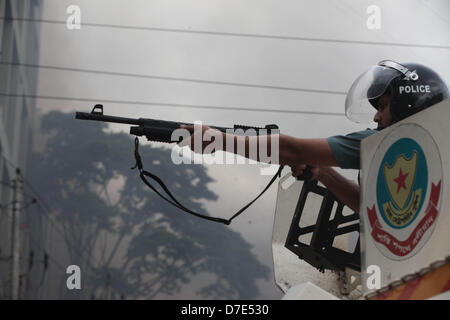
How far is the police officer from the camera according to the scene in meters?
2.67

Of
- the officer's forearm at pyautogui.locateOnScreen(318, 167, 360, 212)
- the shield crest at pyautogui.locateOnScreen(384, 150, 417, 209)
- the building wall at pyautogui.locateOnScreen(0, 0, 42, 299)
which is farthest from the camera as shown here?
the building wall at pyautogui.locateOnScreen(0, 0, 42, 299)

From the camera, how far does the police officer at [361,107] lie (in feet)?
8.75

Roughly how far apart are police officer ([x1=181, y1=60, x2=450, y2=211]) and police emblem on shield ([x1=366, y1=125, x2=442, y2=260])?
1.34ft

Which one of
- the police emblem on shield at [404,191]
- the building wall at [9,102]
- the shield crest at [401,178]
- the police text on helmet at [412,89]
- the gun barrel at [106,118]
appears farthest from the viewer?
the building wall at [9,102]

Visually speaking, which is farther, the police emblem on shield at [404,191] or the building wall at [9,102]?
the building wall at [9,102]

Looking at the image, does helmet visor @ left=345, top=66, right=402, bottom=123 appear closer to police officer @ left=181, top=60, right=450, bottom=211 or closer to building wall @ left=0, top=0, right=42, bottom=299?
police officer @ left=181, top=60, right=450, bottom=211

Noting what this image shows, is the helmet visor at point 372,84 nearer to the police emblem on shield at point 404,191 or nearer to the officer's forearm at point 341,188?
the officer's forearm at point 341,188

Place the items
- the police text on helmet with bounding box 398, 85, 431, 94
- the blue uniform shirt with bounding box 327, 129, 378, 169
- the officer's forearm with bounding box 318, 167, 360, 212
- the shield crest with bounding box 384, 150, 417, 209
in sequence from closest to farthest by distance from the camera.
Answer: the shield crest with bounding box 384, 150, 417, 209 → the blue uniform shirt with bounding box 327, 129, 378, 169 → the police text on helmet with bounding box 398, 85, 431, 94 → the officer's forearm with bounding box 318, 167, 360, 212

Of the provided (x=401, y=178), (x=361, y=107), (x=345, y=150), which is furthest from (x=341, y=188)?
(x=401, y=178)

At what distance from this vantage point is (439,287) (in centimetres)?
160

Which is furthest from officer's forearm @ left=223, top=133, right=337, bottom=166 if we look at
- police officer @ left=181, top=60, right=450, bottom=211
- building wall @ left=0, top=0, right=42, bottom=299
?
building wall @ left=0, top=0, right=42, bottom=299

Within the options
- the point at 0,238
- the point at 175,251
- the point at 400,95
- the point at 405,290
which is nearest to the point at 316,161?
the point at 400,95

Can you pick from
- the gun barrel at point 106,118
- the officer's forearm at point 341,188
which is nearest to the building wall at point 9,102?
the gun barrel at point 106,118
